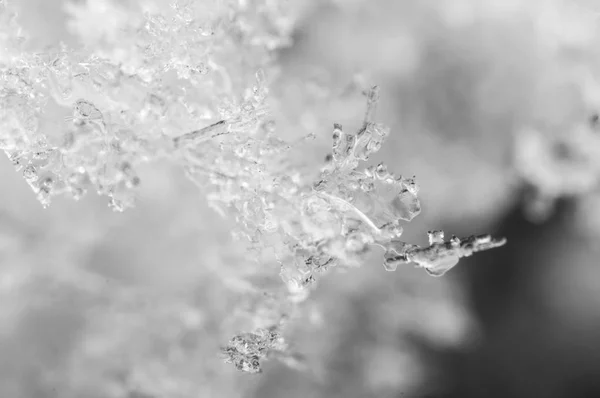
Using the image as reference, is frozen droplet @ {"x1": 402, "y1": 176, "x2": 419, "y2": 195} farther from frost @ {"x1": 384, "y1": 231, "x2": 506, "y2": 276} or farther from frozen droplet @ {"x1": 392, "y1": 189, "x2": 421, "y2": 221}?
frost @ {"x1": 384, "y1": 231, "x2": 506, "y2": 276}

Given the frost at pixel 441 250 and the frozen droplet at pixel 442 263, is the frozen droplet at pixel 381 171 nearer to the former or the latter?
the frost at pixel 441 250

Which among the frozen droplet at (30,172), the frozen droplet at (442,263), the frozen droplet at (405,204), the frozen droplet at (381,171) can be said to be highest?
the frozen droplet at (381,171)

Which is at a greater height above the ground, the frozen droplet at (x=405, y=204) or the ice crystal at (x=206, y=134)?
the ice crystal at (x=206, y=134)

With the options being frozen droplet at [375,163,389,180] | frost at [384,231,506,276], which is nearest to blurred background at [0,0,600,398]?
frozen droplet at [375,163,389,180]

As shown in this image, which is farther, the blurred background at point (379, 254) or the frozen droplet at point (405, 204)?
the blurred background at point (379, 254)

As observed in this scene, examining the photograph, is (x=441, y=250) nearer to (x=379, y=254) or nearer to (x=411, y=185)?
(x=411, y=185)

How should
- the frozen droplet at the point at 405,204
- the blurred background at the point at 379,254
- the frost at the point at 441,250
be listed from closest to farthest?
the frost at the point at 441,250 < the frozen droplet at the point at 405,204 < the blurred background at the point at 379,254

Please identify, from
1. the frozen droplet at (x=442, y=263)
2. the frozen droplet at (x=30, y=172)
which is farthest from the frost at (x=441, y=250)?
the frozen droplet at (x=30, y=172)

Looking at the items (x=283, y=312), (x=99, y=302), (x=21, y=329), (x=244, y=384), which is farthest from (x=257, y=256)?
(x=21, y=329)

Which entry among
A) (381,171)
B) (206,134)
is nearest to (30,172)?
(206,134)

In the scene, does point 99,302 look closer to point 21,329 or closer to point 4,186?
point 21,329
